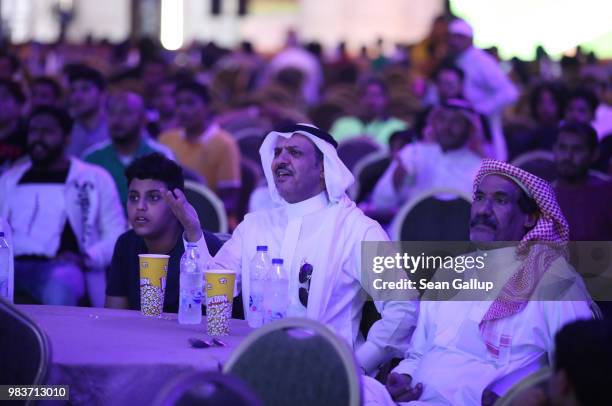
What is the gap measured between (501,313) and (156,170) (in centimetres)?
149

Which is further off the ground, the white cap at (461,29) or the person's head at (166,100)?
the white cap at (461,29)

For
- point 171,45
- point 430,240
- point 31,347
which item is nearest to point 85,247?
point 430,240

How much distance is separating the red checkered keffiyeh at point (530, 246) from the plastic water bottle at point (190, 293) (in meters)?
0.91

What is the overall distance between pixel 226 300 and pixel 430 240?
1912 mm

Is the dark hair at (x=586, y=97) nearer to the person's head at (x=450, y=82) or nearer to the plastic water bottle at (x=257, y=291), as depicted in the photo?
the person's head at (x=450, y=82)

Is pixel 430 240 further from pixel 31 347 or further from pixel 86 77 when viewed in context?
pixel 86 77

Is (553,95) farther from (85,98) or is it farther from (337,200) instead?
(337,200)

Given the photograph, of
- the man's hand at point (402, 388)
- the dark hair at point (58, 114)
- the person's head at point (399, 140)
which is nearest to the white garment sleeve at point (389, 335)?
the man's hand at point (402, 388)

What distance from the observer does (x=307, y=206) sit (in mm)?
3947

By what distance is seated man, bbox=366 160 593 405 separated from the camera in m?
3.26

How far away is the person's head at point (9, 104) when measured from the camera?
6965 millimetres

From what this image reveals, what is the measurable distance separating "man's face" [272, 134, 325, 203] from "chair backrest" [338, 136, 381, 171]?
12.1ft

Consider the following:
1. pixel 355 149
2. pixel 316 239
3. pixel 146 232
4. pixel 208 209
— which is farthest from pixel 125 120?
pixel 316 239

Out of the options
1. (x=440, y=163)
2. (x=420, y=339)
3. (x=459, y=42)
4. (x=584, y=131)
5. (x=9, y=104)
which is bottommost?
(x=420, y=339)
